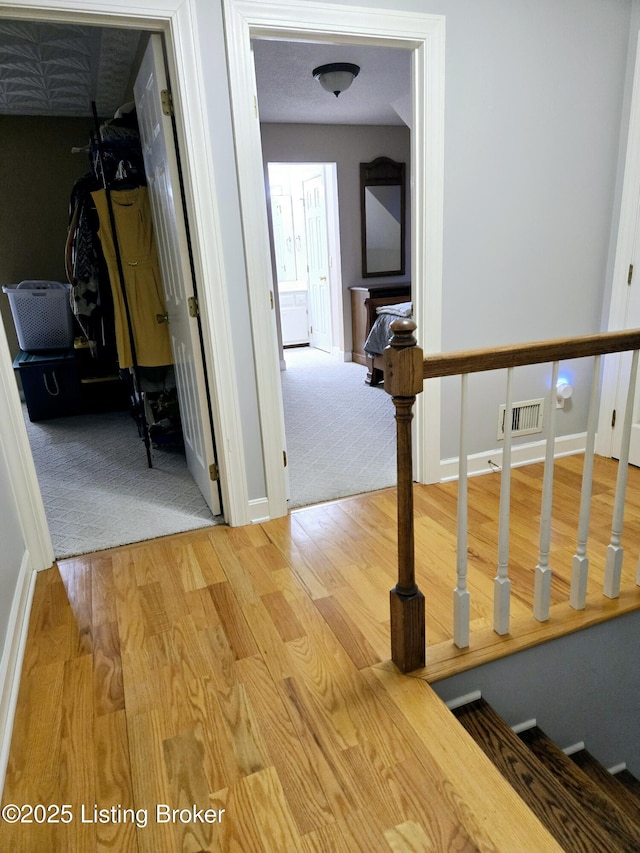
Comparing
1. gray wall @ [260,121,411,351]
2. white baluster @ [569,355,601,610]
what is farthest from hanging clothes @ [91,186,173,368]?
gray wall @ [260,121,411,351]

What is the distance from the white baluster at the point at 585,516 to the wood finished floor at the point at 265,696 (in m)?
0.08

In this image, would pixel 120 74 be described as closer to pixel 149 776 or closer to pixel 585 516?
pixel 585 516

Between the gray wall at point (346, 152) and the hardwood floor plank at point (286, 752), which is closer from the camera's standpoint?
Answer: the hardwood floor plank at point (286, 752)

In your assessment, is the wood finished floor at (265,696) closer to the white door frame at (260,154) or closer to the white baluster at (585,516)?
the white baluster at (585,516)

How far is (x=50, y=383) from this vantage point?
4.30 m

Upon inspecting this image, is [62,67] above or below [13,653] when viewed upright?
above

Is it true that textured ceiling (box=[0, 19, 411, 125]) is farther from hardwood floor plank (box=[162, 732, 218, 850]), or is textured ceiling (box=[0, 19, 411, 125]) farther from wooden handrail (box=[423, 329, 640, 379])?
hardwood floor plank (box=[162, 732, 218, 850])

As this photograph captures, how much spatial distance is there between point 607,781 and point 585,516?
34.8 inches

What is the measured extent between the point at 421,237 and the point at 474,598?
1.57 metres

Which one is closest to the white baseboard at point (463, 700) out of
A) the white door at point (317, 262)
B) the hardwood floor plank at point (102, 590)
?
the hardwood floor plank at point (102, 590)

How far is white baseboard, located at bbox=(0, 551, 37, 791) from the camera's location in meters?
1.36

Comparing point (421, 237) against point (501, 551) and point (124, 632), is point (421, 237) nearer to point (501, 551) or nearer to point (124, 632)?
point (501, 551)

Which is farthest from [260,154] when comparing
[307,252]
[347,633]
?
[307,252]

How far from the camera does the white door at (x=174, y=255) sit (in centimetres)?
214
